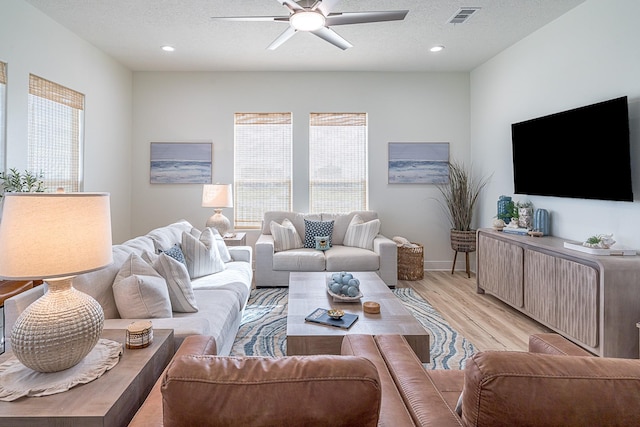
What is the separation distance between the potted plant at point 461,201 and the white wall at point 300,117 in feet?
0.53

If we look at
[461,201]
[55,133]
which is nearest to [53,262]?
[55,133]

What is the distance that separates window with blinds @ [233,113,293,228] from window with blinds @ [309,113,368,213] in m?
0.37

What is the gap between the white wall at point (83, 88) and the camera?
3.16 meters

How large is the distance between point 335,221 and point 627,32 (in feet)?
11.2

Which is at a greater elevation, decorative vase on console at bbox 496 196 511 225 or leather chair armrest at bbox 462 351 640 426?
Result: decorative vase on console at bbox 496 196 511 225

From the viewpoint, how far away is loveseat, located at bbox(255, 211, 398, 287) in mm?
4289

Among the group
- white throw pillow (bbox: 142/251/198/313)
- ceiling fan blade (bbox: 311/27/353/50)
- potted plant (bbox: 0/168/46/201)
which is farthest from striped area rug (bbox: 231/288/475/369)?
ceiling fan blade (bbox: 311/27/353/50)

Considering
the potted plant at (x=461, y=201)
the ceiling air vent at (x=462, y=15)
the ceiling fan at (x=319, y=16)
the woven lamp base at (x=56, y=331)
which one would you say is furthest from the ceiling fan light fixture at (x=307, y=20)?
the potted plant at (x=461, y=201)

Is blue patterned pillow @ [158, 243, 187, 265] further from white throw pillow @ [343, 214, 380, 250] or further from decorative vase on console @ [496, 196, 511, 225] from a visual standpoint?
decorative vase on console @ [496, 196, 511, 225]

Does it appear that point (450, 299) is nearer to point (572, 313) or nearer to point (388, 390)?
point (572, 313)

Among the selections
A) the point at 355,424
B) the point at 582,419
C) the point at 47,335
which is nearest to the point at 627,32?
the point at 582,419

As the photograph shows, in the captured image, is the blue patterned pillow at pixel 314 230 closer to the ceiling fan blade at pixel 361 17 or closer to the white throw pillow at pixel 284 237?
the white throw pillow at pixel 284 237

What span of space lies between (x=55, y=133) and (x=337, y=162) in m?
3.41

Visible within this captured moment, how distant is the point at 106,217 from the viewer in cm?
134
